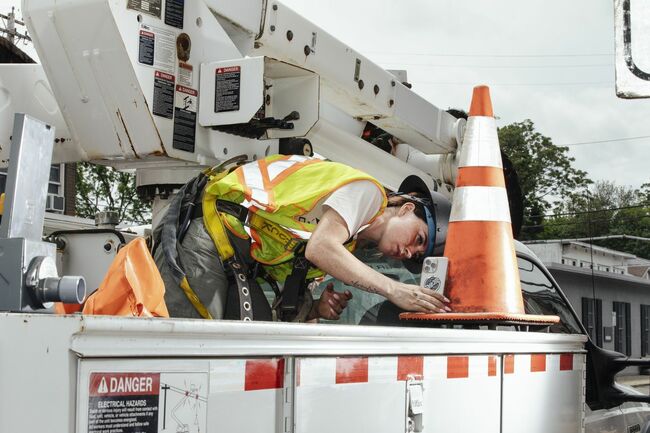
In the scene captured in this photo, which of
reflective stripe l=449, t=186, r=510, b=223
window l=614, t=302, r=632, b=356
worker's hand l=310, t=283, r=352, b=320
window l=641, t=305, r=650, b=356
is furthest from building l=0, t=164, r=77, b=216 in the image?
window l=641, t=305, r=650, b=356

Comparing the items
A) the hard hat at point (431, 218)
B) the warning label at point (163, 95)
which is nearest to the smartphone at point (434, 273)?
the hard hat at point (431, 218)

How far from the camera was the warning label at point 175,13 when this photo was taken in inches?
159

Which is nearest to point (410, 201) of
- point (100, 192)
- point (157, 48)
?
point (157, 48)

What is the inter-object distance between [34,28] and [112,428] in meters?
2.55

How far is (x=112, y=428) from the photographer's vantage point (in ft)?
6.21

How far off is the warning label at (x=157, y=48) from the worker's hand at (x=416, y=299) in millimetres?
1359

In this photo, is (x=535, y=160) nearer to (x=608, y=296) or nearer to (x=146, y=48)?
(x=608, y=296)

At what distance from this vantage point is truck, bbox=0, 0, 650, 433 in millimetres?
1915

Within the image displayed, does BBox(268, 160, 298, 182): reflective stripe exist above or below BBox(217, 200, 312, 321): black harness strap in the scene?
above

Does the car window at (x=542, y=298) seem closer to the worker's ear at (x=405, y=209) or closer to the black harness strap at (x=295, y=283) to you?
the worker's ear at (x=405, y=209)

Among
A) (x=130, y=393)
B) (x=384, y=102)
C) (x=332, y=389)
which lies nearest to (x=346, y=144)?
(x=384, y=102)

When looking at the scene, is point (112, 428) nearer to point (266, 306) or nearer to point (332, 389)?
point (332, 389)

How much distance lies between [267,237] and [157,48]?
969mm

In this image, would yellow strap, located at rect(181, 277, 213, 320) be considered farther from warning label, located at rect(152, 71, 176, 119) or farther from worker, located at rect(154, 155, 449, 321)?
warning label, located at rect(152, 71, 176, 119)
